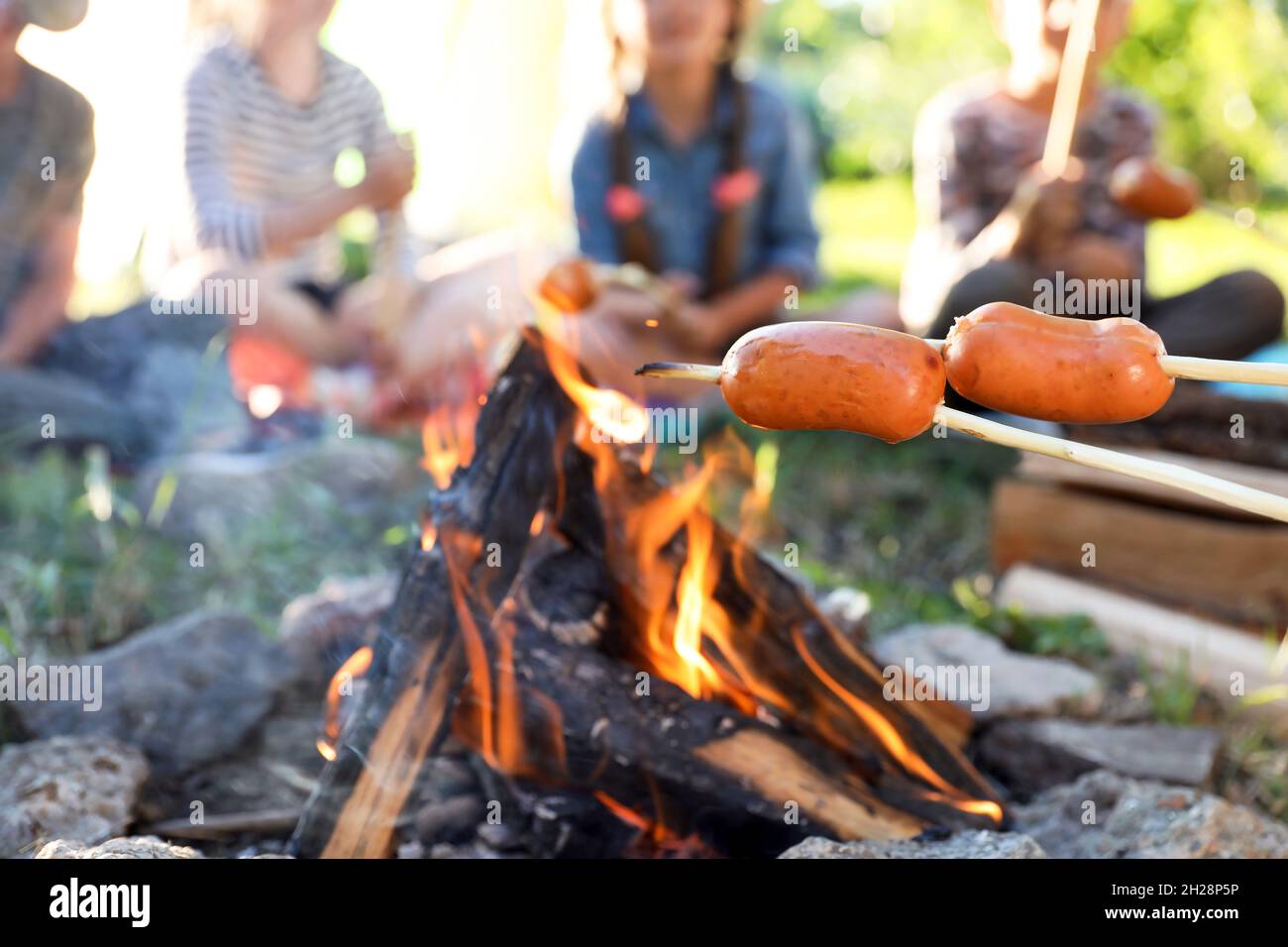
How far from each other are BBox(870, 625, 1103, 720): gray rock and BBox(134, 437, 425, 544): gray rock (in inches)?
68.2

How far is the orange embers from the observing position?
70.8 inches

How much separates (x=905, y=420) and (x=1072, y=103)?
2.27 metres

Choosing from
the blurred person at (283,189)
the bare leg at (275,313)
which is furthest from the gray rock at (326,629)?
the bare leg at (275,313)

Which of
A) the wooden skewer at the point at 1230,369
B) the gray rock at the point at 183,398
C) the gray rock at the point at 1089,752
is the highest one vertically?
the wooden skewer at the point at 1230,369

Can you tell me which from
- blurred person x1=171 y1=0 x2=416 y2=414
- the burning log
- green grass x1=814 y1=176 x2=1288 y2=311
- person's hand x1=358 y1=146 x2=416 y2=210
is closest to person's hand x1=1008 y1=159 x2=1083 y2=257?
person's hand x1=358 y1=146 x2=416 y2=210

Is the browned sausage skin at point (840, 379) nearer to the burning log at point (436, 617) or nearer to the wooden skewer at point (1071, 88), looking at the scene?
the burning log at point (436, 617)

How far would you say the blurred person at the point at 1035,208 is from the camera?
345 centimetres

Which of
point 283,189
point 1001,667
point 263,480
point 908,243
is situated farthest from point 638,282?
point 908,243

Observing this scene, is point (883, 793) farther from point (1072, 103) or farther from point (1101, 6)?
point (1101, 6)

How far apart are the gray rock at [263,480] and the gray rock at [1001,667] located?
1.73 m

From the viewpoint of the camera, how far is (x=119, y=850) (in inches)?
57.6

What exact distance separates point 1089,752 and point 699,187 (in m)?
2.85

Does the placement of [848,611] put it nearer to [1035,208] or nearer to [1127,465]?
[1127,465]

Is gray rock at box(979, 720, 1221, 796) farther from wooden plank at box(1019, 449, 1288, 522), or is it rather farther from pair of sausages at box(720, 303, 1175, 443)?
pair of sausages at box(720, 303, 1175, 443)
